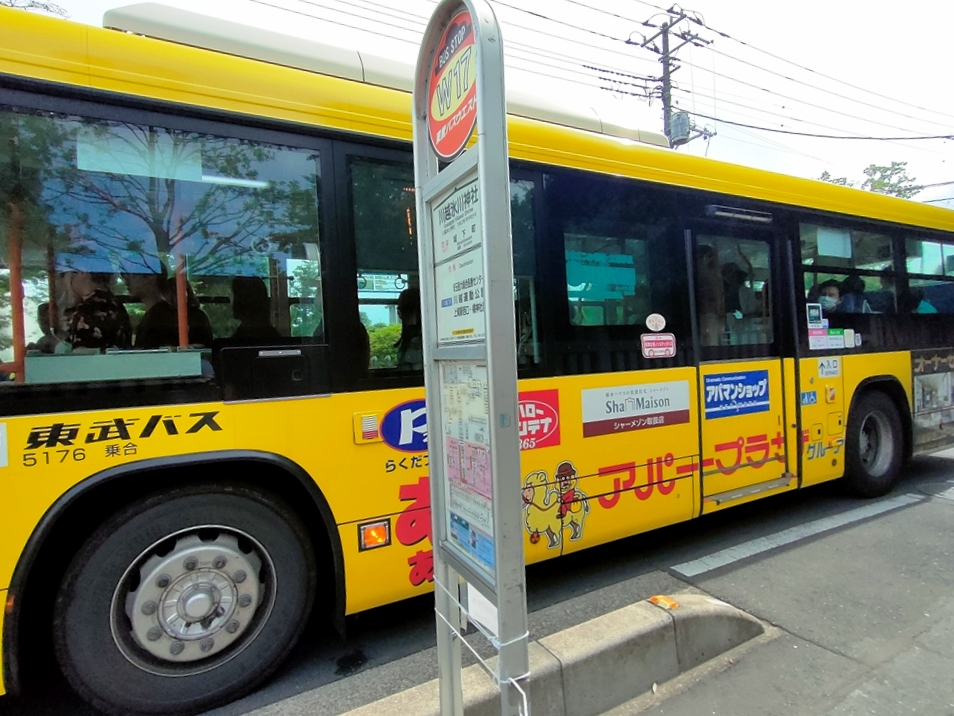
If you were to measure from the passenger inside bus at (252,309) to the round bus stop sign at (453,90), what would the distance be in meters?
1.29

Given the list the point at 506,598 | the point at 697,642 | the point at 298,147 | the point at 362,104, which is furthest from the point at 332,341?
the point at 697,642

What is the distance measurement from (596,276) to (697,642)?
2.16 meters

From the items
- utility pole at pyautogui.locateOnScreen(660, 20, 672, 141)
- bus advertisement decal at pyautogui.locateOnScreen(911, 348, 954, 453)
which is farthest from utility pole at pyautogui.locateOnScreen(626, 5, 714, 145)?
bus advertisement decal at pyautogui.locateOnScreen(911, 348, 954, 453)

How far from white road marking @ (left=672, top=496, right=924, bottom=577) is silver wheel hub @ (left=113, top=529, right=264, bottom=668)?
2.78m

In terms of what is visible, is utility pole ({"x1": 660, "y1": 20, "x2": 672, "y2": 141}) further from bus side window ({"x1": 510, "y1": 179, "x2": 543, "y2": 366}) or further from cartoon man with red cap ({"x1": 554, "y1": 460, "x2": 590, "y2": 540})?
cartoon man with red cap ({"x1": 554, "y1": 460, "x2": 590, "y2": 540})

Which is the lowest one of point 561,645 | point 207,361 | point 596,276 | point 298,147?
point 561,645

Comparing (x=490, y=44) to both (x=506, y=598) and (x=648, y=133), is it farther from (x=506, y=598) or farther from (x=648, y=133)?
(x=648, y=133)

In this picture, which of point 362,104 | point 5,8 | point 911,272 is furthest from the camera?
point 911,272

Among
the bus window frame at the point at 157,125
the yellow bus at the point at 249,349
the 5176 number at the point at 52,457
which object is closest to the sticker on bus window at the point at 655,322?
the yellow bus at the point at 249,349

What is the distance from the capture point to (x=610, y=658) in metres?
2.46

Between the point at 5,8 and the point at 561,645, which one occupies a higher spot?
the point at 5,8

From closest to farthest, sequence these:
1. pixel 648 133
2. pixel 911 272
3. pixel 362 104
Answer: pixel 362 104 → pixel 648 133 → pixel 911 272

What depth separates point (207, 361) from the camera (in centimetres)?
251

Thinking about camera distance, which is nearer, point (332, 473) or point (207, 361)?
point (207, 361)
